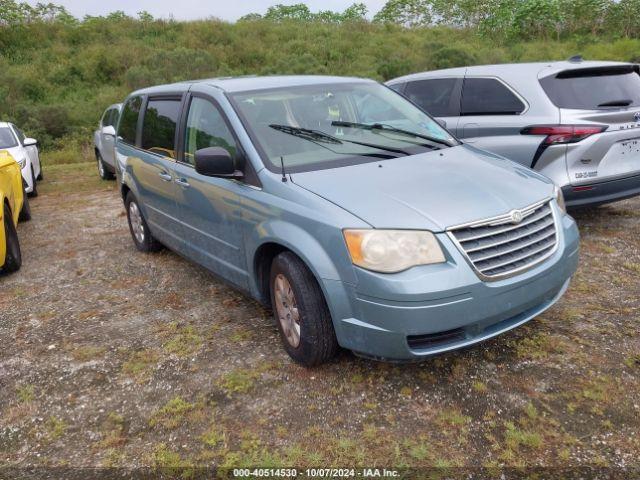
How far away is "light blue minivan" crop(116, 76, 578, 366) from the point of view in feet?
8.66

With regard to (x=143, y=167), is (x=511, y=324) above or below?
below

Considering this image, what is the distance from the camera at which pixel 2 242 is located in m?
5.00

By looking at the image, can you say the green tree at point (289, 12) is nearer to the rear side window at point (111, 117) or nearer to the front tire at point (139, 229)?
the rear side window at point (111, 117)

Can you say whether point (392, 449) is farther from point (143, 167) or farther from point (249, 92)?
point (143, 167)

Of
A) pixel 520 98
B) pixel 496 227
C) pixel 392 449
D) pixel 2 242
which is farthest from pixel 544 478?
pixel 2 242

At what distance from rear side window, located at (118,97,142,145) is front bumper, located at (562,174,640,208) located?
4.13m

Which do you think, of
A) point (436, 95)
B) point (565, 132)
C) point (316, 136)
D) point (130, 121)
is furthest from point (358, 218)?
point (436, 95)

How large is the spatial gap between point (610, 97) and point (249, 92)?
342 centimetres

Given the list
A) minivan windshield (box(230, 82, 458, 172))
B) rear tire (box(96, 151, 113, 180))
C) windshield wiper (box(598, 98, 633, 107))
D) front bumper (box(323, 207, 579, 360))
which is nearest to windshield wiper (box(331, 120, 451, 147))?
minivan windshield (box(230, 82, 458, 172))

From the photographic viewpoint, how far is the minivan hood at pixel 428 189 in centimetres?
272

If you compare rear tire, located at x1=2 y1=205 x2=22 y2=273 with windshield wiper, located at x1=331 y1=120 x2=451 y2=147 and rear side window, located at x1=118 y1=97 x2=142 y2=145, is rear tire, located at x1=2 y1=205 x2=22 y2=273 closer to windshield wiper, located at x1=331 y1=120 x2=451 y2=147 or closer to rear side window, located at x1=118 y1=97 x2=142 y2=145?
rear side window, located at x1=118 y1=97 x2=142 y2=145

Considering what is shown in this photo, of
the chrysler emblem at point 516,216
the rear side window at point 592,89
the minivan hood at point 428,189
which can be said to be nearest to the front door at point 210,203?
the minivan hood at point 428,189

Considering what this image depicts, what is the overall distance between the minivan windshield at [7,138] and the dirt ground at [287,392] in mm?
5533

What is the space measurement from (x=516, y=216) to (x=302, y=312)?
127cm
